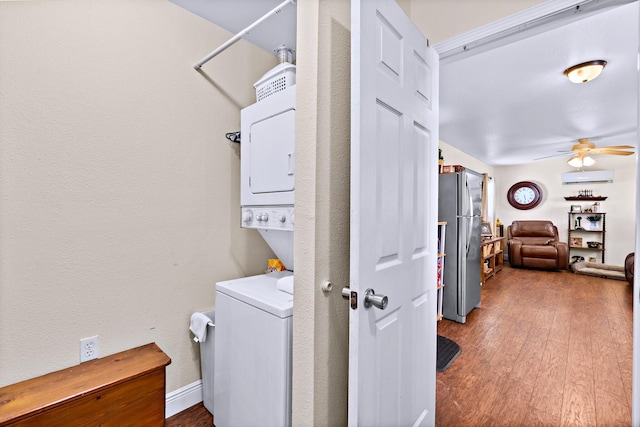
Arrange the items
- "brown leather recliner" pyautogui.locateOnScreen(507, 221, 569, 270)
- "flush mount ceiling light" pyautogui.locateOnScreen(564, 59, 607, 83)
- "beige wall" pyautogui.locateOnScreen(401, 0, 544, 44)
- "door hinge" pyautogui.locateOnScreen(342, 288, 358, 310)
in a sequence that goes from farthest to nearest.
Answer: "brown leather recliner" pyautogui.locateOnScreen(507, 221, 569, 270), "flush mount ceiling light" pyautogui.locateOnScreen(564, 59, 607, 83), "beige wall" pyautogui.locateOnScreen(401, 0, 544, 44), "door hinge" pyautogui.locateOnScreen(342, 288, 358, 310)

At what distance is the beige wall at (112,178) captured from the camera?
4.44 feet

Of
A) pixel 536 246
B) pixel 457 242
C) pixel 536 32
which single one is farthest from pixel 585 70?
pixel 536 246

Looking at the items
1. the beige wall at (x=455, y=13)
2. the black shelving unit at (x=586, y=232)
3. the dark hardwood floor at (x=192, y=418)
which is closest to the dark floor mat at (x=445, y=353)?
the dark hardwood floor at (x=192, y=418)

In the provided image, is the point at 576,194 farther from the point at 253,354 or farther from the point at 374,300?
the point at 253,354

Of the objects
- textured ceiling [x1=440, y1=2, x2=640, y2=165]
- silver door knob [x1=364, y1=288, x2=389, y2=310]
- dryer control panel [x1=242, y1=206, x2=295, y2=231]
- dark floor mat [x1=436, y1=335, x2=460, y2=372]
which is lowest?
dark floor mat [x1=436, y1=335, x2=460, y2=372]

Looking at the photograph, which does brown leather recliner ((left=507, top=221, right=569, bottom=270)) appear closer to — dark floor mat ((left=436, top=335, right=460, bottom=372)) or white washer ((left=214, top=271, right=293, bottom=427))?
dark floor mat ((left=436, top=335, right=460, bottom=372))

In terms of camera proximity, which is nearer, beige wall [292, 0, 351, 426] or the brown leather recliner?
beige wall [292, 0, 351, 426]

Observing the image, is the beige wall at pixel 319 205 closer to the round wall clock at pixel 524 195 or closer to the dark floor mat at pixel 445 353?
the dark floor mat at pixel 445 353

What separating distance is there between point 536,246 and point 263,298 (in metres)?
6.66

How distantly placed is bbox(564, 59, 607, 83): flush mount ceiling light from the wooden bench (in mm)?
3525

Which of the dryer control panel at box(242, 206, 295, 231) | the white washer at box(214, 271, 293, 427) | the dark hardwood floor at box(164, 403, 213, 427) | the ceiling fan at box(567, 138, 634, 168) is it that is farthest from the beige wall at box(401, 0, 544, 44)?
the ceiling fan at box(567, 138, 634, 168)

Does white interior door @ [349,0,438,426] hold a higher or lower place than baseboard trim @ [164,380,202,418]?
higher

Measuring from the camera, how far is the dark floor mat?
2.36 metres

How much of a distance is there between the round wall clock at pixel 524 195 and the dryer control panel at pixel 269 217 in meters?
7.52
